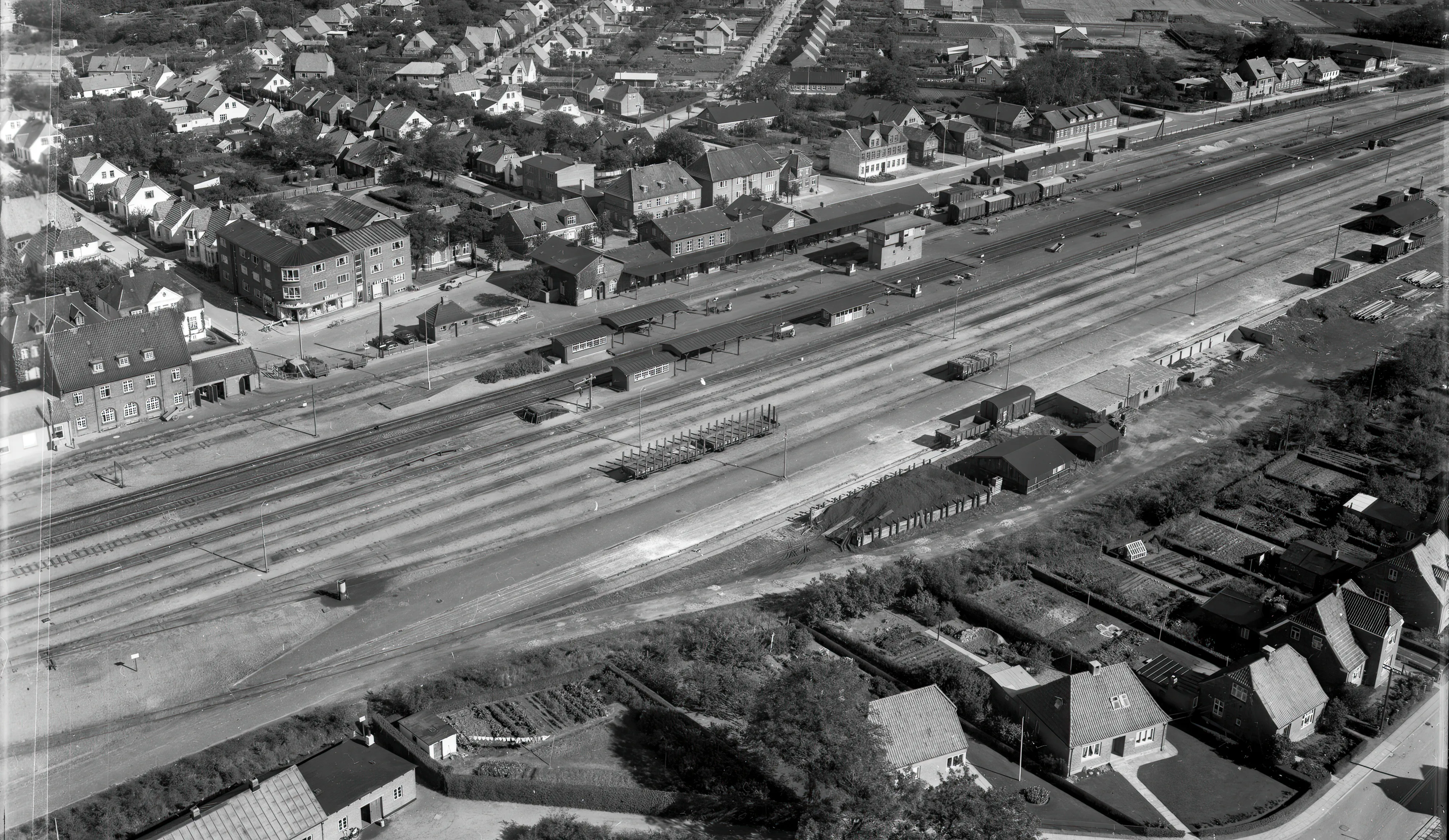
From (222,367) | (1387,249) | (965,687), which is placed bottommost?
(965,687)

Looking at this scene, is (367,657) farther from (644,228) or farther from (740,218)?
(740,218)

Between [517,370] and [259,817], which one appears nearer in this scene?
[259,817]

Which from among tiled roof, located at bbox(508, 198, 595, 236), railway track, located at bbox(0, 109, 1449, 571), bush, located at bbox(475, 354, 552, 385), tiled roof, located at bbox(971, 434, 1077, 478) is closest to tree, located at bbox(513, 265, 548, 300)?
tiled roof, located at bbox(508, 198, 595, 236)

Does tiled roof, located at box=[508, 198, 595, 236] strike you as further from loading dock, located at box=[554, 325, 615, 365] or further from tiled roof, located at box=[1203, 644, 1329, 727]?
tiled roof, located at box=[1203, 644, 1329, 727]

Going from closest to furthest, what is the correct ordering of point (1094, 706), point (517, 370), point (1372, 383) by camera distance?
1. point (1094, 706)
2. point (1372, 383)
3. point (517, 370)

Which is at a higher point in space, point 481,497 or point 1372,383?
point 1372,383

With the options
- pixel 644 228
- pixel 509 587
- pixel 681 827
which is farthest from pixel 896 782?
pixel 644 228

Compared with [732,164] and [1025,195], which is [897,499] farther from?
[1025,195]

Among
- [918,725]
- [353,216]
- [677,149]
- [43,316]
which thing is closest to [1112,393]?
[918,725]
